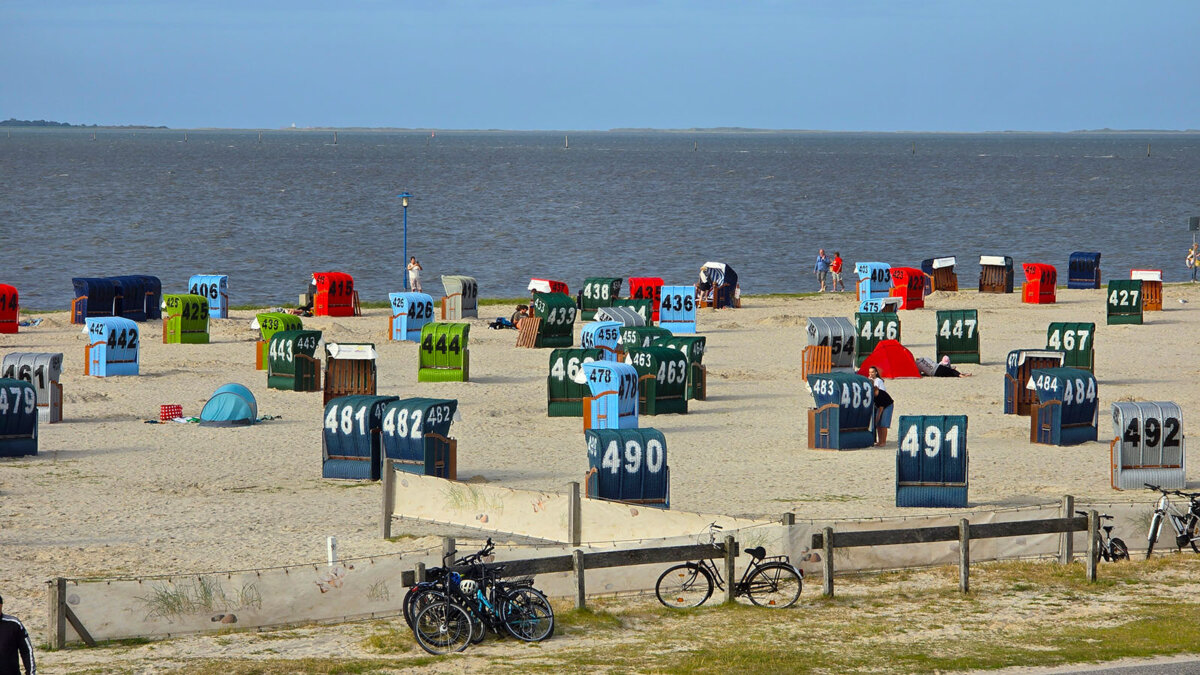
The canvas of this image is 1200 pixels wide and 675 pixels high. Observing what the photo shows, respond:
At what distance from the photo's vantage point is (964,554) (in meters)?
15.5

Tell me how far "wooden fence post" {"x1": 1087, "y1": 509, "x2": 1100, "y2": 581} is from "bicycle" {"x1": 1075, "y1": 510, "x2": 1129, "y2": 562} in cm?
64

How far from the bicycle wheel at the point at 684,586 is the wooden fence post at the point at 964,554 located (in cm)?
282

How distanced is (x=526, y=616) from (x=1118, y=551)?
784 centimetres

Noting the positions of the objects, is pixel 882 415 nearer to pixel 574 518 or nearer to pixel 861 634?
pixel 574 518

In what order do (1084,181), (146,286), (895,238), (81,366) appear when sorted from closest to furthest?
(81,366), (146,286), (895,238), (1084,181)

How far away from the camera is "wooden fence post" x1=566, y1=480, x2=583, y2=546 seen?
1728 cm

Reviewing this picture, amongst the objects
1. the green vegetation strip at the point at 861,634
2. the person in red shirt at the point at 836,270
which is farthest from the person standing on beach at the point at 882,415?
the person in red shirt at the point at 836,270

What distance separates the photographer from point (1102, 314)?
4725 centimetres

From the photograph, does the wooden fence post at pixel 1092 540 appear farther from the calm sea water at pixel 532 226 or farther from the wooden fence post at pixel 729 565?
the calm sea water at pixel 532 226

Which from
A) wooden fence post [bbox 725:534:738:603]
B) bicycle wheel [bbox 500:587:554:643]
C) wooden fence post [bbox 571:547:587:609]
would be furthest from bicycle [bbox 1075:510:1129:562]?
bicycle wheel [bbox 500:587:554:643]

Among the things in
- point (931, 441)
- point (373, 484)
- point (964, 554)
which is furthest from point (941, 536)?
point (373, 484)

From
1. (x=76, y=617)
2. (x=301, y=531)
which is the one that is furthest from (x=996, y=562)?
(x=76, y=617)

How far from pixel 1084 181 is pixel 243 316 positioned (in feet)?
498

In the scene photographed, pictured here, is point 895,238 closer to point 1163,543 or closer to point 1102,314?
point 1102,314
